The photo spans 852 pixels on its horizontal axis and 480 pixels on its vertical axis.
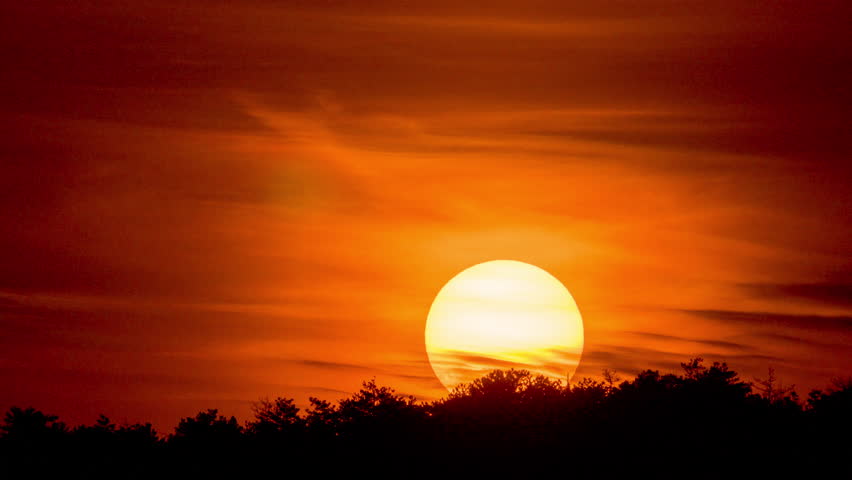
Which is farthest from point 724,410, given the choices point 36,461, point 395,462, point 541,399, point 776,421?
point 36,461

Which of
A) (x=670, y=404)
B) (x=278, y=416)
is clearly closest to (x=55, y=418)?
(x=278, y=416)

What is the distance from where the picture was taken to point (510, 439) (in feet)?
252

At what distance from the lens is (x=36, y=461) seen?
77.1 m

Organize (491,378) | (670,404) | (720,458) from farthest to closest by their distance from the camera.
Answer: (491,378)
(670,404)
(720,458)

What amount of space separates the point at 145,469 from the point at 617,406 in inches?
957

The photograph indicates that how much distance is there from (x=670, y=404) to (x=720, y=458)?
564 centimetres

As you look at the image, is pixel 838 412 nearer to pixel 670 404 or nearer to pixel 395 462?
pixel 670 404

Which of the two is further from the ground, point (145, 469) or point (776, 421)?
point (776, 421)

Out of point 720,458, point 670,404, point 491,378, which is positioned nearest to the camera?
point 720,458

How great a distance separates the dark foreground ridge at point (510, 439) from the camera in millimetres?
73875

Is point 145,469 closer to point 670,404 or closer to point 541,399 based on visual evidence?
point 541,399

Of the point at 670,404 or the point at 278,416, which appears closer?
the point at 670,404

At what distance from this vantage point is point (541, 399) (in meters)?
82.6

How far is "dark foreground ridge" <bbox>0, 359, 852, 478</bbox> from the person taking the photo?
242 ft
